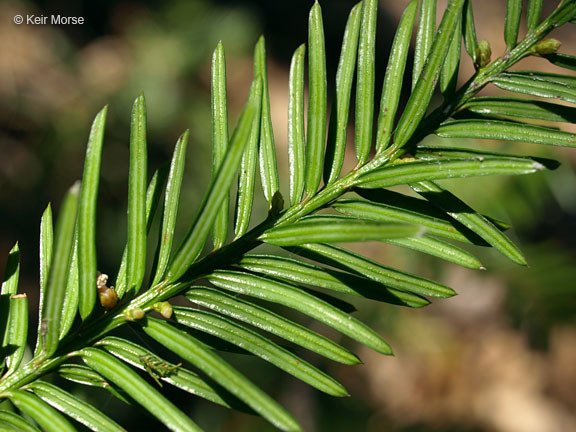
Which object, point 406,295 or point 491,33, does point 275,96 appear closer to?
point 491,33

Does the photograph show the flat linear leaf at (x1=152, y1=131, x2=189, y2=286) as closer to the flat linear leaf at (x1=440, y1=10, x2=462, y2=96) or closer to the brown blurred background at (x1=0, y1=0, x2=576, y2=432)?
the flat linear leaf at (x1=440, y1=10, x2=462, y2=96)

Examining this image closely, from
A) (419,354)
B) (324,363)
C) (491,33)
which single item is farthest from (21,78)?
(491,33)

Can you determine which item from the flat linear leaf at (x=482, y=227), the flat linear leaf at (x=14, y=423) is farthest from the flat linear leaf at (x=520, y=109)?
the flat linear leaf at (x=14, y=423)

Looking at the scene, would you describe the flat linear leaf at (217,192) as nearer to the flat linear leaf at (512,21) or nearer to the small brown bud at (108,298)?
the small brown bud at (108,298)

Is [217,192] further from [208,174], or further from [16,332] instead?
[208,174]

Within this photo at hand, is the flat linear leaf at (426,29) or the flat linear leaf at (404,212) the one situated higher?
the flat linear leaf at (426,29)

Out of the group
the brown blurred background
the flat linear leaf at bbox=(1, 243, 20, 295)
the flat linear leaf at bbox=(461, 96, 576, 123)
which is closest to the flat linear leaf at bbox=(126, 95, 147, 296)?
the flat linear leaf at bbox=(1, 243, 20, 295)
